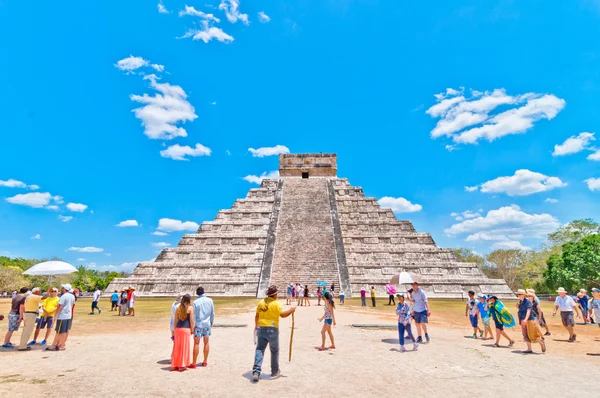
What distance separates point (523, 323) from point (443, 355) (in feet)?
6.76

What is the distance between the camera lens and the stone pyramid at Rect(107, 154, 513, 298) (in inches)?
864

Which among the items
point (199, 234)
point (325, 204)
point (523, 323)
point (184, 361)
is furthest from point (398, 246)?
point (184, 361)

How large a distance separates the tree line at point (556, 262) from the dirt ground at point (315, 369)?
20.8 metres

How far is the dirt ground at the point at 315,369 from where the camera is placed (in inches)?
195

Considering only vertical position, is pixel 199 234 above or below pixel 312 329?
above

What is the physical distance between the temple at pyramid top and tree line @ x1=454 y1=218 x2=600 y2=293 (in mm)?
22854

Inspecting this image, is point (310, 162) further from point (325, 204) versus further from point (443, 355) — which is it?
point (443, 355)

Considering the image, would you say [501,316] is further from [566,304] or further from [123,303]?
[123,303]

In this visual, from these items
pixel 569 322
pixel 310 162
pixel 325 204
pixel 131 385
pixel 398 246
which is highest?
pixel 310 162

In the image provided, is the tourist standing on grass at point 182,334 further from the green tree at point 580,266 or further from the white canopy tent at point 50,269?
the green tree at point 580,266

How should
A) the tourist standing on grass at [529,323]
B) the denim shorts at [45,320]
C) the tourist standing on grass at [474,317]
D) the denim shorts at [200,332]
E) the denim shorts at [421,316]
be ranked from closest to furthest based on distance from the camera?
1. the denim shorts at [200,332]
2. the tourist standing on grass at [529,323]
3. the denim shorts at [421,316]
4. the denim shorts at [45,320]
5. the tourist standing on grass at [474,317]

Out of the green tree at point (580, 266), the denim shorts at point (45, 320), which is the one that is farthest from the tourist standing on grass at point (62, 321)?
the green tree at point (580, 266)

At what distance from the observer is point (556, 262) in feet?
99.8

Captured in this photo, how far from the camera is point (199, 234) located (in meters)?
26.9
